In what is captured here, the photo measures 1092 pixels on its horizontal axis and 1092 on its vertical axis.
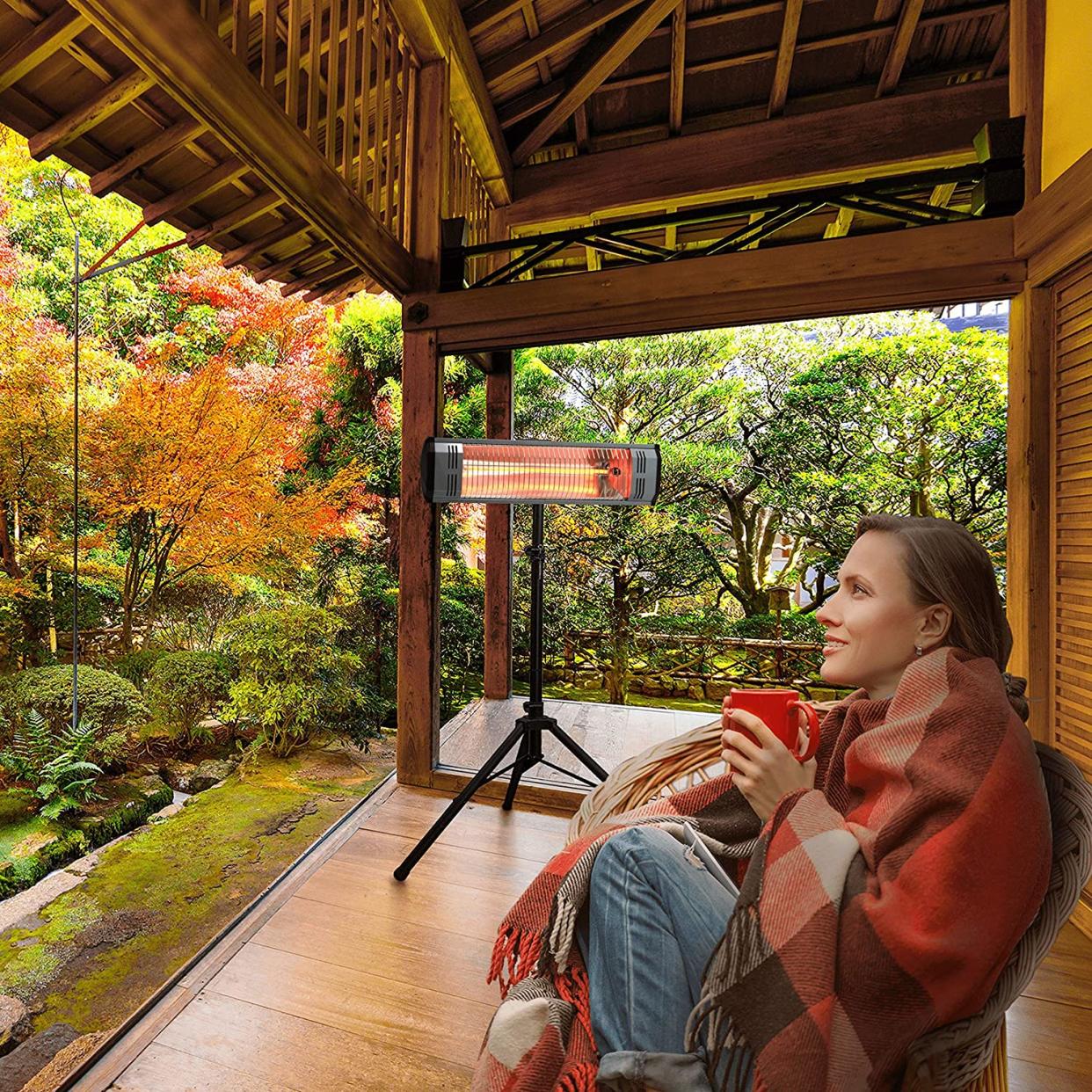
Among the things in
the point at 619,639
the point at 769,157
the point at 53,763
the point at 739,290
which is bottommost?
the point at 53,763

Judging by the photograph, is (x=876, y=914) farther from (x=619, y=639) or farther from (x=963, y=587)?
(x=619, y=639)

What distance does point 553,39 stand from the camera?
9.17ft

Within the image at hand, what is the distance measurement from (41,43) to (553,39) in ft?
7.40

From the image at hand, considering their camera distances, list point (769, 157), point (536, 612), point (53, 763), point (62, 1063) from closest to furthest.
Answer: point (62, 1063)
point (536, 612)
point (53, 763)
point (769, 157)

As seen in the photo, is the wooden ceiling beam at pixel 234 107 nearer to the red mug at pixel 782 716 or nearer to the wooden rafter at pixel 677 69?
the red mug at pixel 782 716

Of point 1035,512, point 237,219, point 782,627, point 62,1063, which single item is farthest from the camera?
point 782,627

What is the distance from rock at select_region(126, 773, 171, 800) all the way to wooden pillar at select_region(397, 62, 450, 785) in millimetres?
1380

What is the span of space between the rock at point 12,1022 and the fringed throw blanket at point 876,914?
1.48m

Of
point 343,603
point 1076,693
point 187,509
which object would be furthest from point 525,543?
point 1076,693

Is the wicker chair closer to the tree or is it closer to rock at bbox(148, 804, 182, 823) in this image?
rock at bbox(148, 804, 182, 823)

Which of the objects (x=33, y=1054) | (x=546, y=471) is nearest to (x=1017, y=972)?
(x=546, y=471)

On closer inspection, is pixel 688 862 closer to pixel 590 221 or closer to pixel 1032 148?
pixel 1032 148

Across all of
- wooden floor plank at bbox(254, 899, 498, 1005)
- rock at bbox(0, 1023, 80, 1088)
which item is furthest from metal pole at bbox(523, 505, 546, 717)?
rock at bbox(0, 1023, 80, 1088)

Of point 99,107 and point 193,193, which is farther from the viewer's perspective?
point 193,193
